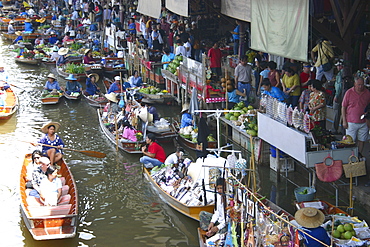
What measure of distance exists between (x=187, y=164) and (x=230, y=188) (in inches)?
97.7

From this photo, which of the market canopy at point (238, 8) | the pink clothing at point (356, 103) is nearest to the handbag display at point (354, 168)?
the pink clothing at point (356, 103)

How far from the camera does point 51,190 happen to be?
1011 centimetres

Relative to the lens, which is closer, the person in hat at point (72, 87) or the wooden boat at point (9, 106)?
the wooden boat at point (9, 106)

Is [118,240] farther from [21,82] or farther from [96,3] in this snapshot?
[96,3]

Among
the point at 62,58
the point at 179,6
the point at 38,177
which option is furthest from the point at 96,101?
the point at 38,177

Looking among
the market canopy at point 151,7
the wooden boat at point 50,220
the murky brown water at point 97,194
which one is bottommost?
the murky brown water at point 97,194

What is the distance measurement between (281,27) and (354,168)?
3054 mm

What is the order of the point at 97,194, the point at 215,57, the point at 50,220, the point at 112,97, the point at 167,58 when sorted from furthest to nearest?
the point at 167,58
the point at 112,97
the point at 215,57
the point at 97,194
the point at 50,220

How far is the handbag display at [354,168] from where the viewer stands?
9281 mm

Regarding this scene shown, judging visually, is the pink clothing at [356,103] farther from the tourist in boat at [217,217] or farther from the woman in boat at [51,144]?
the woman in boat at [51,144]

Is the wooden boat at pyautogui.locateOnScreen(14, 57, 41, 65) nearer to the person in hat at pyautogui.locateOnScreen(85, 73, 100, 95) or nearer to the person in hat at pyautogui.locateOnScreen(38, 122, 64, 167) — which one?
the person in hat at pyautogui.locateOnScreen(85, 73, 100, 95)

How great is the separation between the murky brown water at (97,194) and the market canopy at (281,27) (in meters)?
3.73

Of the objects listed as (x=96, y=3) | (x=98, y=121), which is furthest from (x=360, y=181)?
(x=96, y=3)

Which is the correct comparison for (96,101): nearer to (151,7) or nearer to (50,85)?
(50,85)
